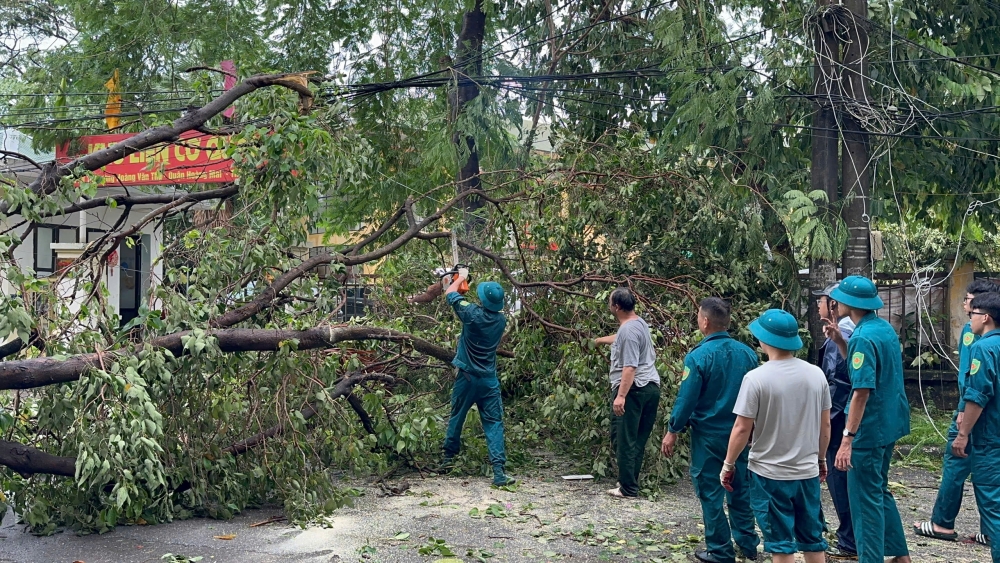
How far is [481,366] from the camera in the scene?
7.18 meters

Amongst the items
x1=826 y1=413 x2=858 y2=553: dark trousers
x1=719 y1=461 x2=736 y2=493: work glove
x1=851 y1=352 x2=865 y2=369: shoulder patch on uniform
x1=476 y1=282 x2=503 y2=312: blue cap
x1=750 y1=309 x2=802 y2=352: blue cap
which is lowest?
x1=826 y1=413 x2=858 y2=553: dark trousers

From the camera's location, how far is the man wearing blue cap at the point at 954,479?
5.56 metres

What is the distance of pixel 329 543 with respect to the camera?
216 inches

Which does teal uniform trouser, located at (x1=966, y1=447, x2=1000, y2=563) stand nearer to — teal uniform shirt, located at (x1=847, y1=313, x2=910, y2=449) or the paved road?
teal uniform shirt, located at (x1=847, y1=313, x2=910, y2=449)

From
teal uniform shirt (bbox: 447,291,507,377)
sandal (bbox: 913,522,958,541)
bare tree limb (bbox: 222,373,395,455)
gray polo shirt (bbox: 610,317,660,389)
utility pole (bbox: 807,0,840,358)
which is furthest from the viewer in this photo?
utility pole (bbox: 807,0,840,358)

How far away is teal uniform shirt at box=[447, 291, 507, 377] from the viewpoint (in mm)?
7055

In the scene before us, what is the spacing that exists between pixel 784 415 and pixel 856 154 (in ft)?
16.2

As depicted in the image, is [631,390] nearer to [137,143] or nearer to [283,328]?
[283,328]

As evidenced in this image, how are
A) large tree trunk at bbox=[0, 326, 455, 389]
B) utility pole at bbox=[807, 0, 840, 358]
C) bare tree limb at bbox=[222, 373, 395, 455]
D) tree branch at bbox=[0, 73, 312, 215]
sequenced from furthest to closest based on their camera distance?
utility pole at bbox=[807, 0, 840, 358] → bare tree limb at bbox=[222, 373, 395, 455] → tree branch at bbox=[0, 73, 312, 215] → large tree trunk at bbox=[0, 326, 455, 389]

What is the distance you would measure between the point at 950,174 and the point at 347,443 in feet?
26.5

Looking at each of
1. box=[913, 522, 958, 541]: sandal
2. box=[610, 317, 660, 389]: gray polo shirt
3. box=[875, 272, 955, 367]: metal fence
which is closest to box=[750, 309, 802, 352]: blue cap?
box=[610, 317, 660, 389]: gray polo shirt

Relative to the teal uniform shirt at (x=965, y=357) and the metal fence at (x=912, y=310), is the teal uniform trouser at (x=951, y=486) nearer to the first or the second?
the teal uniform shirt at (x=965, y=357)

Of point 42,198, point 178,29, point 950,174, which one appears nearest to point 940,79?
point 950,174

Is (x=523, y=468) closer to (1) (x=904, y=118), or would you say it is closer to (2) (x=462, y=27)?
(1) (x=904, y=118)
